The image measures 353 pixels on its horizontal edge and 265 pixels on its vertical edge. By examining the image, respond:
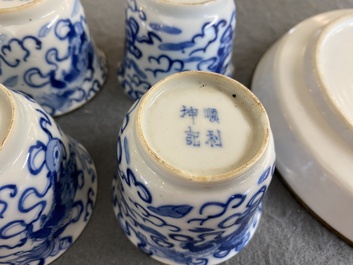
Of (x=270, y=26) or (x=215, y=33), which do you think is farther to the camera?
(x=270, y=26)

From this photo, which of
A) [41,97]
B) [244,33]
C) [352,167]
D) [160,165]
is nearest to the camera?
[160,165]

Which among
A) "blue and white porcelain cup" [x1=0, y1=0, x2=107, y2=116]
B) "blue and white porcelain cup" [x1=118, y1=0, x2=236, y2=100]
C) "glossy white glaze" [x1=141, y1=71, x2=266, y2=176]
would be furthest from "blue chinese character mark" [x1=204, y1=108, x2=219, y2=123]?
"blue and white porcelain cup" [x1=0, y1=0, x2=107, y2=116]

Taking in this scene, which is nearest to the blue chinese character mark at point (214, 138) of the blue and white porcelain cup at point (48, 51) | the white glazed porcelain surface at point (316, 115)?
the white glazed porcelain surface at point (316, 115)

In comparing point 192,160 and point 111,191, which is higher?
point 192,160

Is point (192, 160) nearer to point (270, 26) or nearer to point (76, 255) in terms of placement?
point (76, 255)

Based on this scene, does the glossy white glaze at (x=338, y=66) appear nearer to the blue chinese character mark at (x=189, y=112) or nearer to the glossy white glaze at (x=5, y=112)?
the blue chinese character mark at (x=189, y=112)

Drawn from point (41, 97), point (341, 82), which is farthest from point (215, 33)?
point (41, 97)

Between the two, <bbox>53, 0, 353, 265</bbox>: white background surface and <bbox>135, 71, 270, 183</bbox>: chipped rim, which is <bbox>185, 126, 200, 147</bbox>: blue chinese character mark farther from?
<bbox>53, 0, 353, 265</bbox>: white background surface
